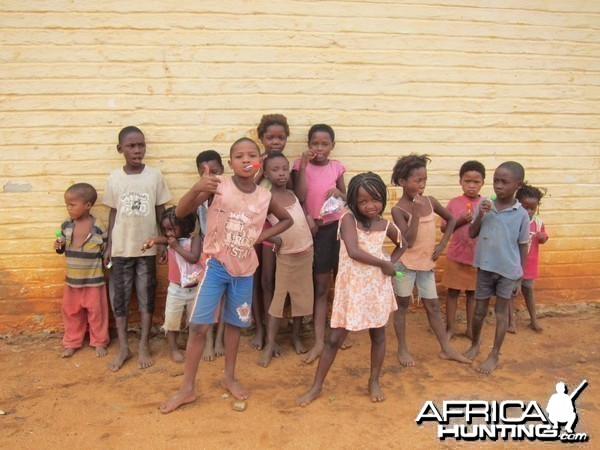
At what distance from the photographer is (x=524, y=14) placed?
4676 mm

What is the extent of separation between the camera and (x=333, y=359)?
3361 millimetres

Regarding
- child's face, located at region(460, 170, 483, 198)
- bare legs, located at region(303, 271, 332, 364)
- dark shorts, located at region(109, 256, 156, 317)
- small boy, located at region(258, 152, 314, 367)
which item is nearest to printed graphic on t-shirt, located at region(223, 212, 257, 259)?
small boy, located at region(258, 152, 314, 367)

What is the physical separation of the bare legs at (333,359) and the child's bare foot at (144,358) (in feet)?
4.44

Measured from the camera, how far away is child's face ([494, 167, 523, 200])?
3686mm

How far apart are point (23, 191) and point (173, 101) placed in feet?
4.90

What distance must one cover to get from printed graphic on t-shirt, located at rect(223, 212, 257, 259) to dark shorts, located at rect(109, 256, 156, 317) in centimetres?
124

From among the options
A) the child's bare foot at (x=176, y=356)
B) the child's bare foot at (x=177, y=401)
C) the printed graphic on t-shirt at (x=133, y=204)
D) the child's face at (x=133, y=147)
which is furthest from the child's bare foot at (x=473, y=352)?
the child's face at (x=133, y=147)

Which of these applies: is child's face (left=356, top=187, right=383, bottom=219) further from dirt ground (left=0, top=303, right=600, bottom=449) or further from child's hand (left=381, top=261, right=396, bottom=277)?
dirt ground (left=0, top=303, right=600, bottom=449)

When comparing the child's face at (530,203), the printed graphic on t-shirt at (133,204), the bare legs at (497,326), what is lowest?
the bare legs at (497,326)

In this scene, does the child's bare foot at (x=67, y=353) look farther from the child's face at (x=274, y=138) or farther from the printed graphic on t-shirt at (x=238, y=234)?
the child's face at (x=274, y=138)

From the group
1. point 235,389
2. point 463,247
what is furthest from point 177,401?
point 463,247

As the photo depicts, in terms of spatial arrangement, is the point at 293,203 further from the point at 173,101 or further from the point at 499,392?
the point at 499,392

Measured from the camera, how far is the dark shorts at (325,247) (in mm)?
4195

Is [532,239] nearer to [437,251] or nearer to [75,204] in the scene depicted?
[437,251]
